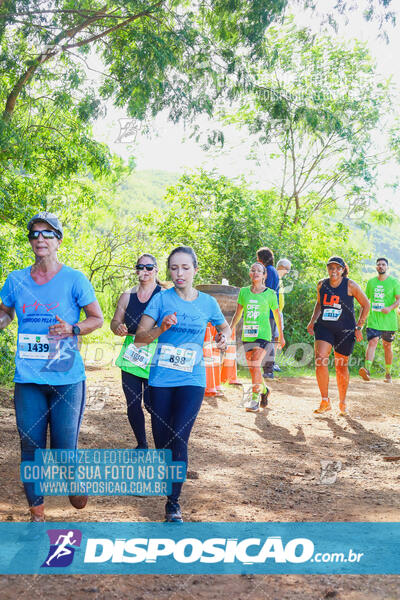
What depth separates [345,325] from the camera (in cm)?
903

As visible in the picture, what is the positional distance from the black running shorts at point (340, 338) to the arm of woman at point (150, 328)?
479 cm

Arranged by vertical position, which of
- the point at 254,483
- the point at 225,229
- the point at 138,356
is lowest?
the point at 254,483

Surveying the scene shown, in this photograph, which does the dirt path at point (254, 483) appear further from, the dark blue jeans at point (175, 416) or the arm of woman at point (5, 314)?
the arm of woman at point (5, 314)

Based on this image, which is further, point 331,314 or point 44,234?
point 331,314

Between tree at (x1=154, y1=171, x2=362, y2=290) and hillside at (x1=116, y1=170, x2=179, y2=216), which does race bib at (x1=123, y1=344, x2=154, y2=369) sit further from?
hillside at (x1=116, y1=170, x2=179, y2=216)

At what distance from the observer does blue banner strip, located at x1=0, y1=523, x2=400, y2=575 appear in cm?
389

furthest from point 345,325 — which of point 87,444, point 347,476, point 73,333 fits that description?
point 73,333

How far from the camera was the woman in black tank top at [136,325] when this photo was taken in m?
6.32

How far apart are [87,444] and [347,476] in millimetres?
2771

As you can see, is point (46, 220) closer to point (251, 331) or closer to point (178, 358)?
point (178, 358)

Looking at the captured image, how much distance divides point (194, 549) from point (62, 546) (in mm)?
796

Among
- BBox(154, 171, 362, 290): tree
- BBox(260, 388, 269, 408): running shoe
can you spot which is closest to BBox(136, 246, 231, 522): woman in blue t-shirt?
BBox(260, 388, 269, 408): running shoe

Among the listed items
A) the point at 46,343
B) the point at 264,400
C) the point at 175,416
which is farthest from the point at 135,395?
the point at 264,400

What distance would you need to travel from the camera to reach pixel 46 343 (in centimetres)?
418
